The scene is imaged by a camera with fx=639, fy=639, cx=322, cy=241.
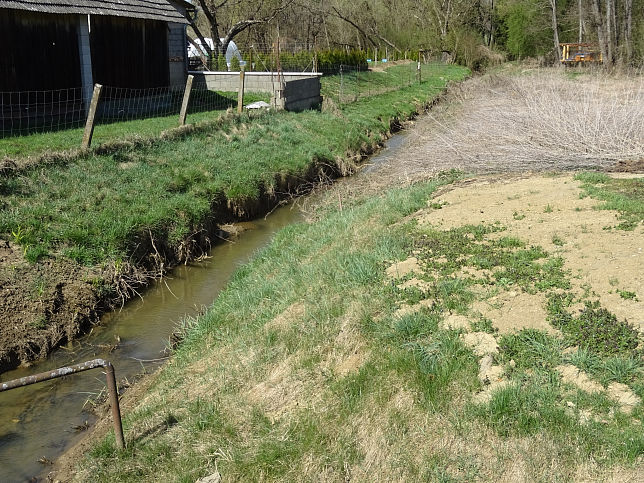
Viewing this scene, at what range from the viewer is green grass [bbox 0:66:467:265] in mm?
9594

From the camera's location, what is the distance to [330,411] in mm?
5289

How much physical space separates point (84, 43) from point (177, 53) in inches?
241

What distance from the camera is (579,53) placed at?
38188mm

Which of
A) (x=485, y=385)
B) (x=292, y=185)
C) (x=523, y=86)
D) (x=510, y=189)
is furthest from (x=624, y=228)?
(x=523, y=86)

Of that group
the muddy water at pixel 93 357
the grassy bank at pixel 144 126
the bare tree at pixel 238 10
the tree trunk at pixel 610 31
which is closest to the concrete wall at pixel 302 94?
the grassy bank at pixel 144 126

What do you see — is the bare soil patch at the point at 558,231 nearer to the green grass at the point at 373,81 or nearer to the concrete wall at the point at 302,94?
the concrete wall at the point at 302,94

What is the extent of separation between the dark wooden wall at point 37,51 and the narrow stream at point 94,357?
8.00 metres

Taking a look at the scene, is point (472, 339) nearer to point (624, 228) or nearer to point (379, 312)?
point (379, 312)

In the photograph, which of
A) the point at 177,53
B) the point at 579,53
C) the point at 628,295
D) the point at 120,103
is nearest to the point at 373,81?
the point at 177,53

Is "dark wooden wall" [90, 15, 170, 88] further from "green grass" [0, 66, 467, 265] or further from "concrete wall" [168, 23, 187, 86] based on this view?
"green grass" [0, 66, 467, 265]

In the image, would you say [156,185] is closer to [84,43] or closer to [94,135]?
[94,135]

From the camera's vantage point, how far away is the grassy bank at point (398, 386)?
4.63m

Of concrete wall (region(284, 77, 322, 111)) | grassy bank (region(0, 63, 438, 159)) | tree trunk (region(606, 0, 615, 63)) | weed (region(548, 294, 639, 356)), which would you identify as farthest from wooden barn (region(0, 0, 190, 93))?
tree trunk (region(606, 0, 615, 63))

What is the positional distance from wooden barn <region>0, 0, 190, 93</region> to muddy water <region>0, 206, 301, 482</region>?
810 centimetres
